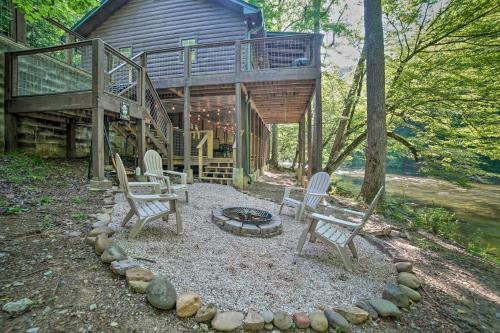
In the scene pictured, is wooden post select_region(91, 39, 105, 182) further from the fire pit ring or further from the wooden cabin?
the fire pit ring

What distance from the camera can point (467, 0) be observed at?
5969 millimetres

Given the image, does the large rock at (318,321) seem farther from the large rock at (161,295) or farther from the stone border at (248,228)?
the stone border at (248,228)

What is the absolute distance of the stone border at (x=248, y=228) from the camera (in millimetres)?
3496

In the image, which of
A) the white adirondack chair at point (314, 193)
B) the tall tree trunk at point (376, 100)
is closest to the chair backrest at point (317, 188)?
the white adirondack chair at point (314, 193)

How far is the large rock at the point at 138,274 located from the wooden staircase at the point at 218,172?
5666 millimetres

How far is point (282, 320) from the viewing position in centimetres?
177

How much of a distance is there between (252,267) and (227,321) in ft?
3.01

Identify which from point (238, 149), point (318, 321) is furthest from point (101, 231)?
point (238, 149)

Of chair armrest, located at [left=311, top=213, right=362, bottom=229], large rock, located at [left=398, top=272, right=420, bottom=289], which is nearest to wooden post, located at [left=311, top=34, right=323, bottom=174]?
chair armrest, located at [left=311, top=213, right=362, bottom=229]

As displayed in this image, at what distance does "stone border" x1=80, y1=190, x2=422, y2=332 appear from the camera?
1.71m

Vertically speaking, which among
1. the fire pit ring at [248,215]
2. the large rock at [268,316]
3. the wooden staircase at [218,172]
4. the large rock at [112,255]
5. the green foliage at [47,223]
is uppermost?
the wooden staircase at [218,172]

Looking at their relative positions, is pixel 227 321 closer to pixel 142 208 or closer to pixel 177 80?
pixel 142 208

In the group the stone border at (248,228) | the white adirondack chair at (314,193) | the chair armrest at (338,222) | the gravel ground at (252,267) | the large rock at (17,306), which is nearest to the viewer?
the large rock at (17,306)

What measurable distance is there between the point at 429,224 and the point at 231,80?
645cm
